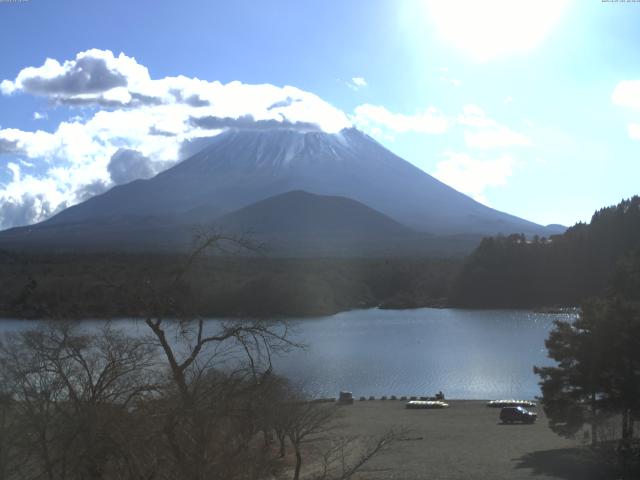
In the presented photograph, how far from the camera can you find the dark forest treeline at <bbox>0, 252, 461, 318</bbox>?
21766 millimetres

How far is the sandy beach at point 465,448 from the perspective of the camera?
35.2ft

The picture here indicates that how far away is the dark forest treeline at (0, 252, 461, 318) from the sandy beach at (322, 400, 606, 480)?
3.23 m

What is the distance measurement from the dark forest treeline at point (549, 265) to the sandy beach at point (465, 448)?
36480 mm

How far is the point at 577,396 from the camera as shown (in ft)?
38.1

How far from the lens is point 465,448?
12844 mm

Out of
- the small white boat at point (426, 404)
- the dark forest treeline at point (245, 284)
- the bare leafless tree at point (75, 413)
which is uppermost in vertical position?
the dark forest treeline at point (245, 284)

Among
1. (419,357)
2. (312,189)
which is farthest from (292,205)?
(419,357)

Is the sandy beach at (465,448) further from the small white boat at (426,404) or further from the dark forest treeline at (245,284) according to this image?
the dark forest treeline at (245,284)

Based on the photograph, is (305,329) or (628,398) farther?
(305,329)

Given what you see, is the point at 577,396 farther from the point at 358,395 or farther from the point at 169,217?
the point at 169,217

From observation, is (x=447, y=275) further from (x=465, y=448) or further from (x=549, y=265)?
(x=465, y=448)

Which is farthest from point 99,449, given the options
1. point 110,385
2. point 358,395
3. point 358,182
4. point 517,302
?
point 358,182

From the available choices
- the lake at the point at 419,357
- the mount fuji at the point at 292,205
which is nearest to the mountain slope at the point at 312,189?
the mount fuji at the point at 292,205

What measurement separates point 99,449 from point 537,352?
25.9 m
